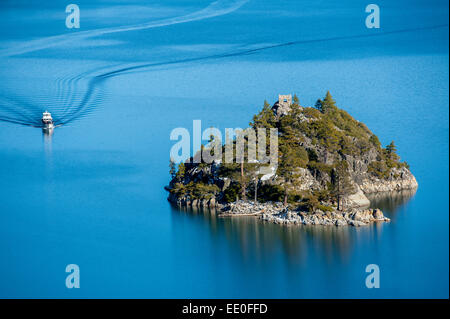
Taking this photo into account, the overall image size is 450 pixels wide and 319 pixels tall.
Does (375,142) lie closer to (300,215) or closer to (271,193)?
(271,193)

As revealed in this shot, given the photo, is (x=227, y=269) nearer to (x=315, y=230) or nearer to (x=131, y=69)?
(x=315, y=230)

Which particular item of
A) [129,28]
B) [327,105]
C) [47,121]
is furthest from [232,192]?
[129,28]

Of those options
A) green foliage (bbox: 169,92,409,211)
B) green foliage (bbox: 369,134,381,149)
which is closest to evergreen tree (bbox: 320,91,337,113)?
green foliage (bbox: 169,92,409,211)

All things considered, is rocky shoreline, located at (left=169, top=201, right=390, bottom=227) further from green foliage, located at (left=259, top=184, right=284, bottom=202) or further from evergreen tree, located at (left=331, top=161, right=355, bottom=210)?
evergreen tree, located at (left=331, top=161, right=355, bottom=210)
